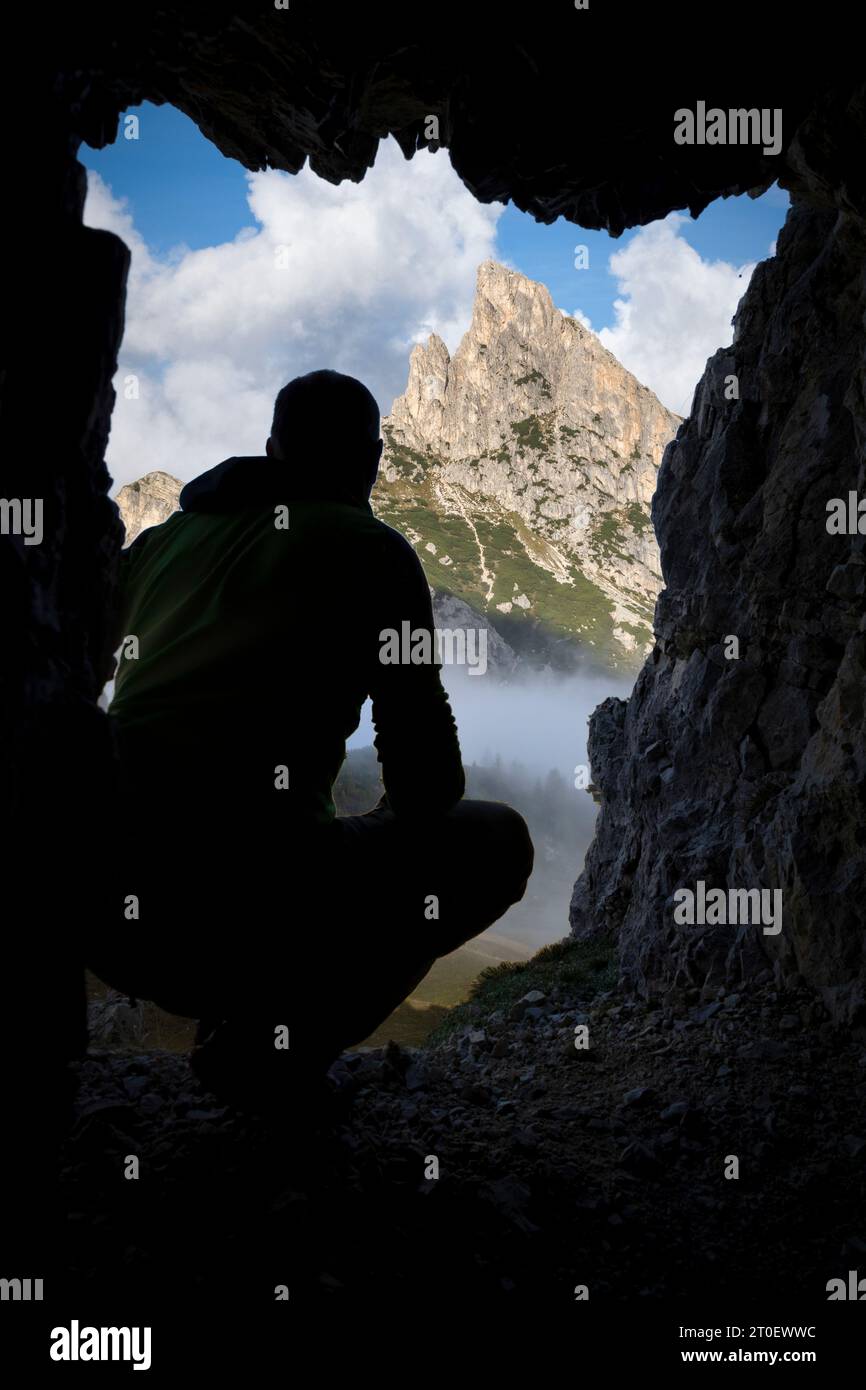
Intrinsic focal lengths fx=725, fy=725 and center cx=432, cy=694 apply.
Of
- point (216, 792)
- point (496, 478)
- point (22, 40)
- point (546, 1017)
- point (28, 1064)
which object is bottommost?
point (546, 1017)

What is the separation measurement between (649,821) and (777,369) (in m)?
7.19

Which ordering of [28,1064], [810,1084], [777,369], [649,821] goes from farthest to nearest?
[649,821] → [777,369] → [810,1084] → [28,1064]

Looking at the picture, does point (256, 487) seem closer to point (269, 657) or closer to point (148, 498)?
point (269, 657)

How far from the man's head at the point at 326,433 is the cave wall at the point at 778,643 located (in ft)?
16.6

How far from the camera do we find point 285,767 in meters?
3.37

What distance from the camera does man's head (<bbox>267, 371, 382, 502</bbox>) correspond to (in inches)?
156

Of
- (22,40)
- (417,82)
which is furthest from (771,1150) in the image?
(417,82)

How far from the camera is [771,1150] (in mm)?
5000

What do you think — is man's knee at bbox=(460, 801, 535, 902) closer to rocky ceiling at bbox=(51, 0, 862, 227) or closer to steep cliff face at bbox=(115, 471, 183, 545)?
rocky ceiling at bbox=(51, 0, 862, 227)

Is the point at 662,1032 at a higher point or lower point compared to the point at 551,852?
higher

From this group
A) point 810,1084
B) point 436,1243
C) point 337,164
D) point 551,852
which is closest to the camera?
point 436,1243

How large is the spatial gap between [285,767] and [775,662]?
8.39m

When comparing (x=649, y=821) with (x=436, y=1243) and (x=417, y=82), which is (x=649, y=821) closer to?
(x=436, y=1243)

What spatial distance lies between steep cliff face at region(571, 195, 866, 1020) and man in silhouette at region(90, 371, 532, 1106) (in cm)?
454
